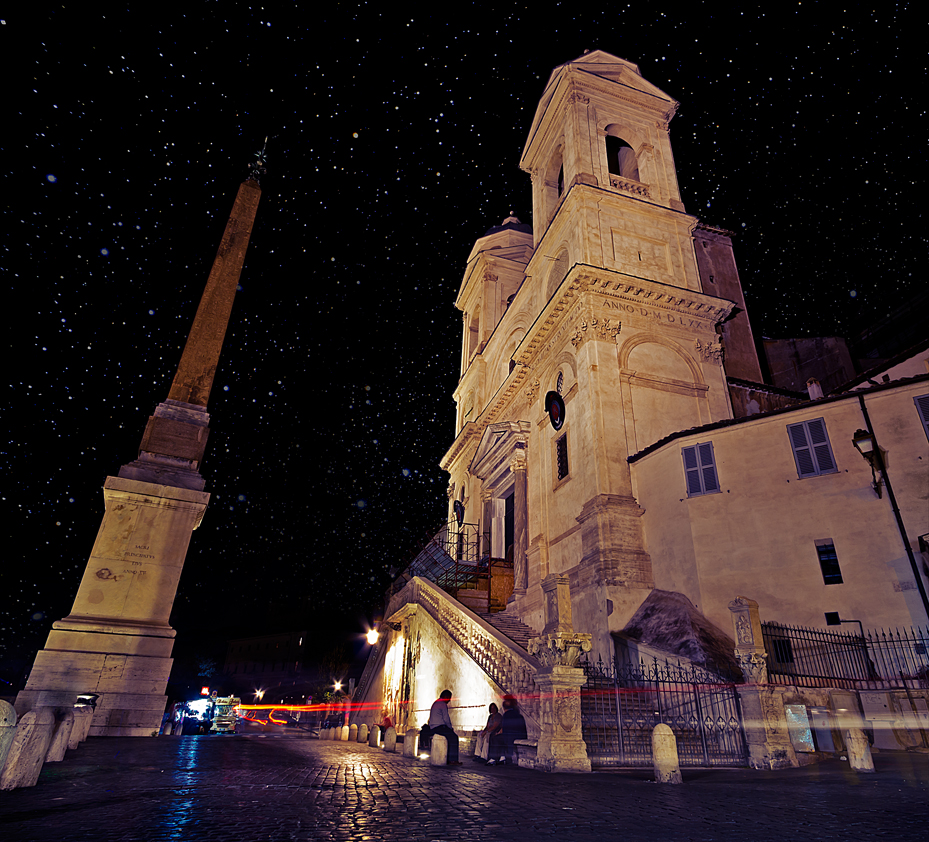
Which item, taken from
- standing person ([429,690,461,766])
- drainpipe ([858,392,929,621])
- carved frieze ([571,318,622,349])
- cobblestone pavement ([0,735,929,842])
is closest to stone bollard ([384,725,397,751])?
standing person ([429,690,461,766])

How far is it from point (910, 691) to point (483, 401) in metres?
23.1

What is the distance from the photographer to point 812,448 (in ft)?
45.5

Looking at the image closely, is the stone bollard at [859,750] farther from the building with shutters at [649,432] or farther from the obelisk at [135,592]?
the obelisk at [135,592]

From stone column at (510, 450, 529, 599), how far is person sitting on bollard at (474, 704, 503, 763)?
1081 cm

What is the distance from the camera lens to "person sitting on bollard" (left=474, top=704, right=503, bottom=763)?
31.6 feet

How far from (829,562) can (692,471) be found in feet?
12.5

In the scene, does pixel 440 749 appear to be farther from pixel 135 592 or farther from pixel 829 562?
pixel 829 562

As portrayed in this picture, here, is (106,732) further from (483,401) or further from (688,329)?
(483,401)

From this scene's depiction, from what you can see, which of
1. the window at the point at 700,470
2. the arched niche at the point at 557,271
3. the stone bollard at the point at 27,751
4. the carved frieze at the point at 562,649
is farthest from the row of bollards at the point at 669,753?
the arched niche at the point at 557,271

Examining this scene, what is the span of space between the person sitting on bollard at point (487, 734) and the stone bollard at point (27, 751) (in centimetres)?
656

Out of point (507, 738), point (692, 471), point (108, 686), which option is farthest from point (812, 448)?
point (108, 686)

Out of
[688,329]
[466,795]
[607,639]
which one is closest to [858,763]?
[466,795]

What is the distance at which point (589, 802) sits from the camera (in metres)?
5.45

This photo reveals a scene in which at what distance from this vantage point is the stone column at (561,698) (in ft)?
27.3
